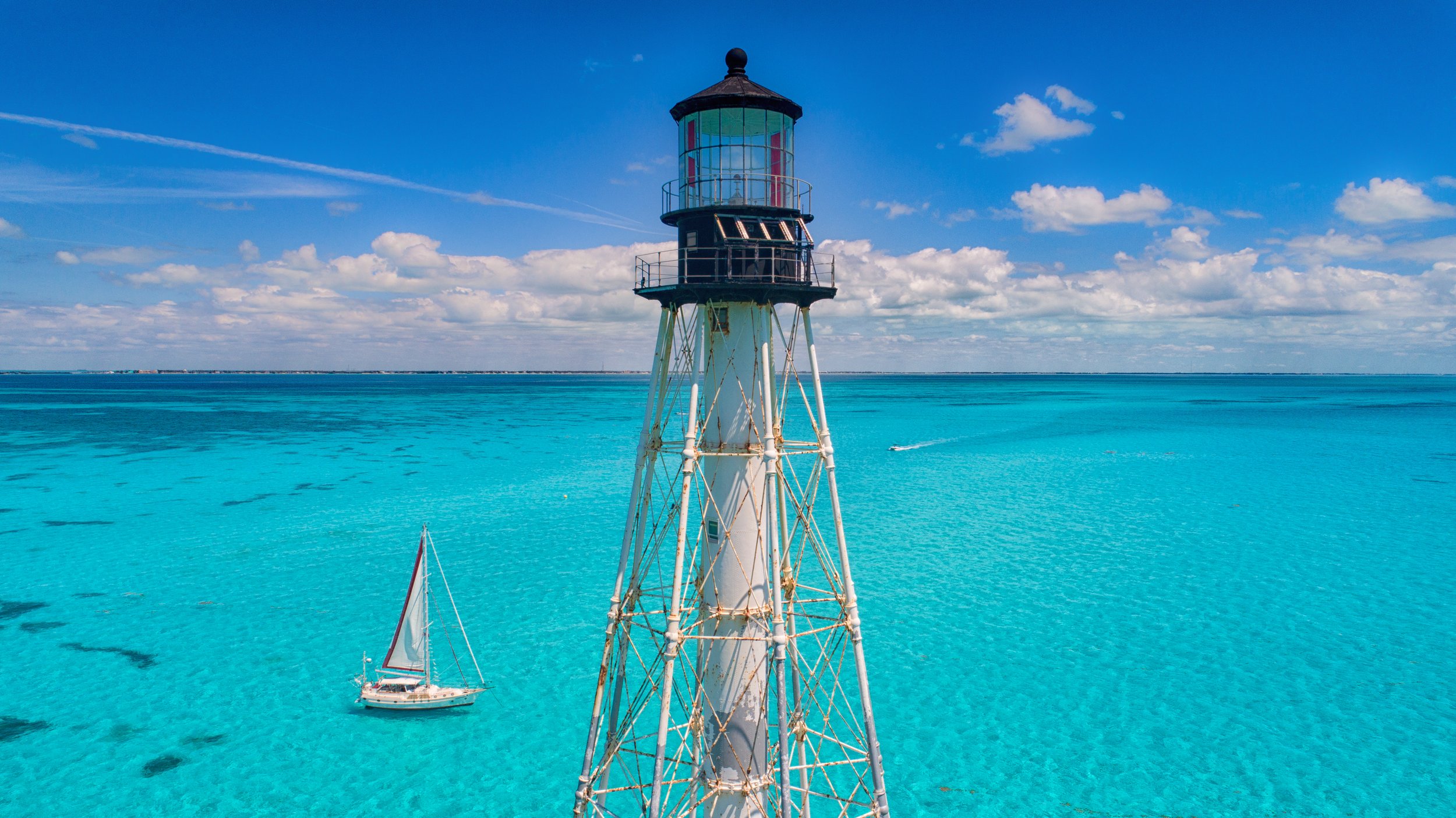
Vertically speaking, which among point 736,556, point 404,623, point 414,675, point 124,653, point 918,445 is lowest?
point 124,653

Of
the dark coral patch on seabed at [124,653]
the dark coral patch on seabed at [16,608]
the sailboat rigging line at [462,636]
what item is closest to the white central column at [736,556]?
the sailboat rigging line at [462,636]

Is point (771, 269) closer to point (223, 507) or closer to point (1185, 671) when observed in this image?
point (1185, 671)

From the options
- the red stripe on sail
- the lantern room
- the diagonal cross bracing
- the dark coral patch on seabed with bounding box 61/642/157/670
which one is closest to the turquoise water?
the dark coral patch on seabed with bounding box 61/642/157/670

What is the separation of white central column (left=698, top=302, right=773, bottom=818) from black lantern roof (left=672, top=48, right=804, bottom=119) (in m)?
3.46

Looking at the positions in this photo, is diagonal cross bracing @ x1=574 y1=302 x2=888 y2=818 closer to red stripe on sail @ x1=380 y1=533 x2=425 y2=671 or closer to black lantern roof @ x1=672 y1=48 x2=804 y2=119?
black lantern roof @ x1=672 y1=48 x2=804 y2=119

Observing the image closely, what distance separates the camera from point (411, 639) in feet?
90.3

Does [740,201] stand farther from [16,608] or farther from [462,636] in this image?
[16,608]

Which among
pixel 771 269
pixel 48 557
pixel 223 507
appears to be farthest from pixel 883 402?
pixel 771 269

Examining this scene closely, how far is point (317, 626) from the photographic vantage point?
106 feet

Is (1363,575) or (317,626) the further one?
(1363,575)

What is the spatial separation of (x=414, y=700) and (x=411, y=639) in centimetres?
211

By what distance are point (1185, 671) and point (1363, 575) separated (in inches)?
661

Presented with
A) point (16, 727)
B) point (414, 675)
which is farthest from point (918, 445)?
point (16, 727)

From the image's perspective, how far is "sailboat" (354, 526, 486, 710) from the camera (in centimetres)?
2620
